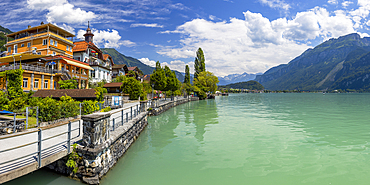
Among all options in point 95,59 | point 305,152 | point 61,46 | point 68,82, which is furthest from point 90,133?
point 95,59

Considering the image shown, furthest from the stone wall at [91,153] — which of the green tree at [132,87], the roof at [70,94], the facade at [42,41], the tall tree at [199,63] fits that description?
the tall tree at [199,63]

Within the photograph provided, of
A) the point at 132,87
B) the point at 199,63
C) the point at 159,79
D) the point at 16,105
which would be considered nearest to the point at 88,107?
the point at 16,105

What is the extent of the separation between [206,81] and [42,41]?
5828cm

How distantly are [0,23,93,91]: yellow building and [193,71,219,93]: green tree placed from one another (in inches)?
1757

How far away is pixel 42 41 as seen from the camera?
4206 cm

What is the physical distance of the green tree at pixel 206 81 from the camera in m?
79.4

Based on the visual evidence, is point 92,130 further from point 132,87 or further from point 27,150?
point 132,87

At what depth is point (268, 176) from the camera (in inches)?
326

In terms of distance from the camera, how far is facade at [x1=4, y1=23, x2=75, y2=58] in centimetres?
4159

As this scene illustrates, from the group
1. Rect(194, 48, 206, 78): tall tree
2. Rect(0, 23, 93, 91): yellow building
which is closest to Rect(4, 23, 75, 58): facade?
Rect(0, 23, 93, 91): yellow building

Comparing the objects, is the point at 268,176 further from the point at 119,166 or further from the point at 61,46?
the point at 61,46

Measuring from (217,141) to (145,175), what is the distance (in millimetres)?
6814

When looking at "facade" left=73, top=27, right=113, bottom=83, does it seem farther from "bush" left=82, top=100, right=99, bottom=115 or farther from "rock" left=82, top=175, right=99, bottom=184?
"rock" left=82, top=175, right=99, bottom=184

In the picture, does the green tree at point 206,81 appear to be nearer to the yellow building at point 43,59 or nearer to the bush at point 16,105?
the yellow building at point 43,59
